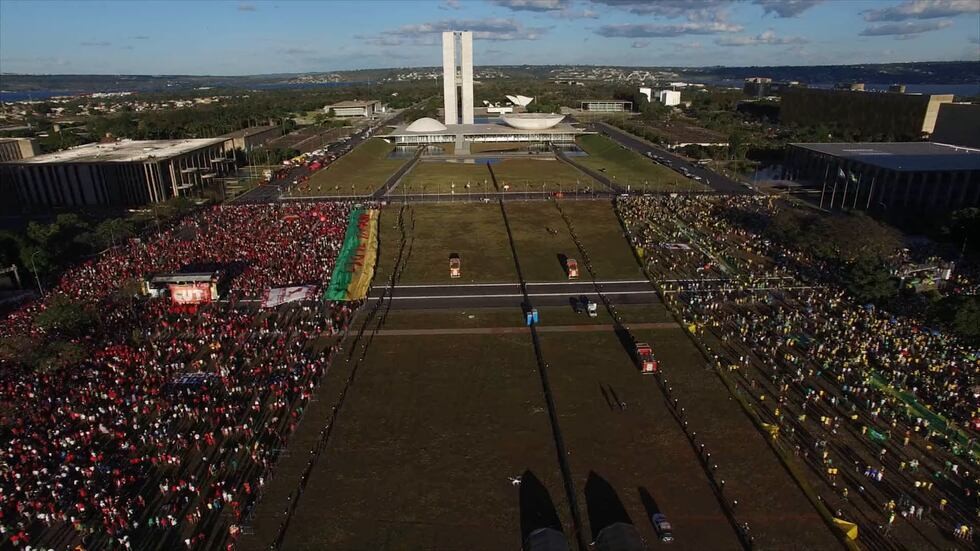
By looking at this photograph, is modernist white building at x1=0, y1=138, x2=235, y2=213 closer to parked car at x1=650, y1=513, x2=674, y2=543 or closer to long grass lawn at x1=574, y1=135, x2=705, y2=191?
long grass lawn at x1=574, y1=135, x2=705, y2=191

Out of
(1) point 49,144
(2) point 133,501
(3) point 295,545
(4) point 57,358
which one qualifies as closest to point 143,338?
(4) point 57,358

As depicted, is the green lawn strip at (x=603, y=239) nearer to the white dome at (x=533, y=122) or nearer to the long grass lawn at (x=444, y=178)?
the long grass lawn at (x=444, y=178)

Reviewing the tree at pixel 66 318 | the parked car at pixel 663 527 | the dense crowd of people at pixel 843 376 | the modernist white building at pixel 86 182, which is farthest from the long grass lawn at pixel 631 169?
the tree at pixel 66 318

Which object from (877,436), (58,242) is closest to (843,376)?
(877,436)

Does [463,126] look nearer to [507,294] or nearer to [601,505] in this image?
[507,294]

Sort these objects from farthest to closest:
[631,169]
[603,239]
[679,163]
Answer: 1. [679,163]
2. [631,169]
3. [603,239]

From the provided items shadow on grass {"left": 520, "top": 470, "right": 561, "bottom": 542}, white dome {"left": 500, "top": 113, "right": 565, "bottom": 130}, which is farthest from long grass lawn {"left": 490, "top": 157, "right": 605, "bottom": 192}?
shadow on grass {"left": 520, "top": 470, "right": 561, "bottom": 542}

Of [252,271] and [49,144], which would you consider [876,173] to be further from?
[49,144]
